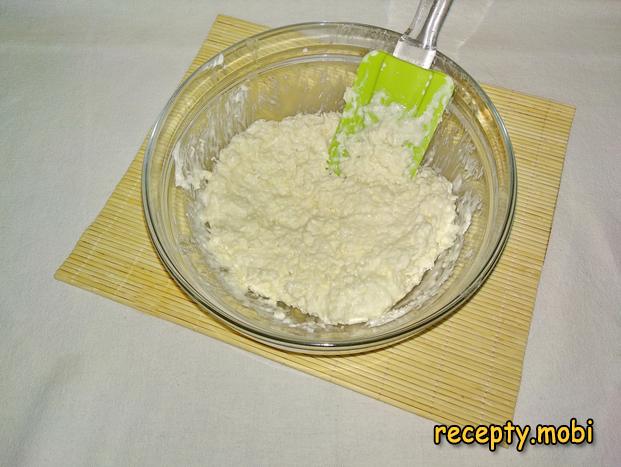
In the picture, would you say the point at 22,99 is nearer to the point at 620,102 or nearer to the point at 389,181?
the point at 389,181

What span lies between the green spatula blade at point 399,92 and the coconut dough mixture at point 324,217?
4cm

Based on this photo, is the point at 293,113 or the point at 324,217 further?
the point at 293,113

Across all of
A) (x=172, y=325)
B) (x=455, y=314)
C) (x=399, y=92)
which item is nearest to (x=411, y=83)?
(x=399, y=92)

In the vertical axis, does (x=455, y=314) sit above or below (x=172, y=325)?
above

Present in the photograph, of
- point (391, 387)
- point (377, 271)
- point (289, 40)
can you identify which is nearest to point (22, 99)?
point (289, 40)

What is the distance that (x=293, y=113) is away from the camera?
1.88 meters

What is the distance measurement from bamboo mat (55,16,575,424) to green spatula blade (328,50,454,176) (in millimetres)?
358

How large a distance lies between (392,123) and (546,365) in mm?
872

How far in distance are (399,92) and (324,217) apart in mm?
461

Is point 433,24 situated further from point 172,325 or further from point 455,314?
point 172,325

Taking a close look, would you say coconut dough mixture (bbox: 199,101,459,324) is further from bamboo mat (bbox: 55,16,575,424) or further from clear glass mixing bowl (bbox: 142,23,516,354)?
bamboo mat (bbox: 55,16,575,424)

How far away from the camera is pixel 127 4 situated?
7.55 feet

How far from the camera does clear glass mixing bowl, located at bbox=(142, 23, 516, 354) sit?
1.37 meters

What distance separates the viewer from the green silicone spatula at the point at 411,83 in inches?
62.3
